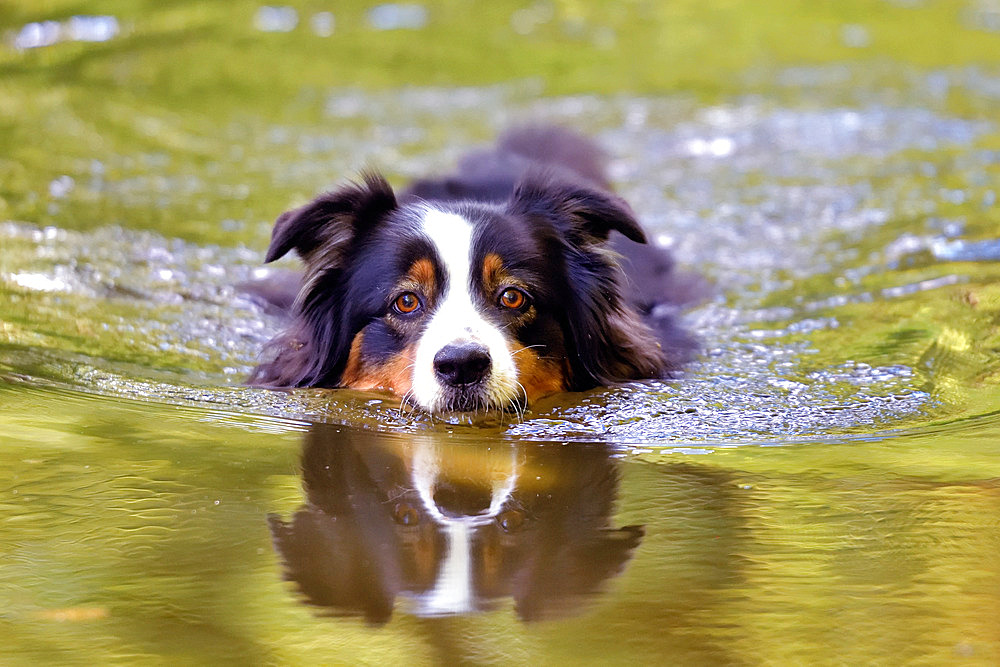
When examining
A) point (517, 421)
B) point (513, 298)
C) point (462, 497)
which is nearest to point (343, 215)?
point (513, 298)

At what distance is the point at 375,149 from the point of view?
8.59 meters

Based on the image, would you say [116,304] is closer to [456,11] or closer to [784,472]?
[784,472]

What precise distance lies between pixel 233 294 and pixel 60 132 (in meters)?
3.58

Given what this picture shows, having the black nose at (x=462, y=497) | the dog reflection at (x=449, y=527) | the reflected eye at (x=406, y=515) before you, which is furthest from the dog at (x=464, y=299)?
the reflected eye at (x=406, y=515)

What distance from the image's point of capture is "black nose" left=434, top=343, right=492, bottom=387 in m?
3.84

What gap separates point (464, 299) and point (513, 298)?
0.61 ft

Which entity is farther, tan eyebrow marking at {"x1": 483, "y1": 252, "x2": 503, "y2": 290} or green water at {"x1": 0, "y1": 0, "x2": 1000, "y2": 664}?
tan eyebrow marking at {"x1": 483, "y1": 252, "x2": 503, "y2": 290}

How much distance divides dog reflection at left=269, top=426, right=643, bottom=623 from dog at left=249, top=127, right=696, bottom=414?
325 mm

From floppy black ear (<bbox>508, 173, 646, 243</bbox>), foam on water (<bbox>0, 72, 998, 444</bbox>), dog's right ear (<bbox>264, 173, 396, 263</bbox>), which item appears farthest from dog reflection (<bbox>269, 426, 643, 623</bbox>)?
floppy black ear (<bbox>508, 173, 646, 243</bbox>)

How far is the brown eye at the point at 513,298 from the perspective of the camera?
411cm

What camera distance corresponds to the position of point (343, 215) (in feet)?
14.5

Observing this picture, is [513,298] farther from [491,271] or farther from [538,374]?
[538,374]

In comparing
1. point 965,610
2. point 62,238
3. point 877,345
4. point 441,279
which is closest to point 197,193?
point 62,238

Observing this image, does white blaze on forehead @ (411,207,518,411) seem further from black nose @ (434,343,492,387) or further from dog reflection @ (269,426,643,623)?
dog reflection @ (269,426,643,623)
